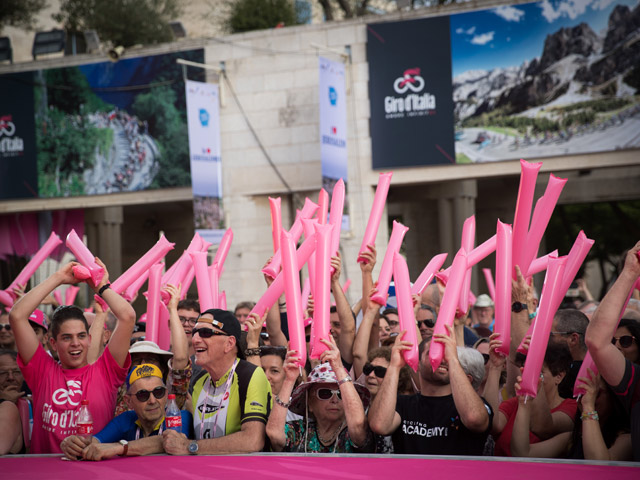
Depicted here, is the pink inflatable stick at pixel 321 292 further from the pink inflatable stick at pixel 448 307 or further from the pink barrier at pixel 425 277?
the pink barrier at pixel 425 277

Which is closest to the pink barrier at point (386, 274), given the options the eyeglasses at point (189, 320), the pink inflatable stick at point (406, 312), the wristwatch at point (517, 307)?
the pink inflatable stick at point (406, 312)

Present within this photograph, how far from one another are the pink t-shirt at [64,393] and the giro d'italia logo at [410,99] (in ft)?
51.3

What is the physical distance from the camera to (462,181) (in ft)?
68.0

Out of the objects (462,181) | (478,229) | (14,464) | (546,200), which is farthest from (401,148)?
(14,464)

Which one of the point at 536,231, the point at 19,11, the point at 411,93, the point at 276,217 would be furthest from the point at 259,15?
the point at 536,231

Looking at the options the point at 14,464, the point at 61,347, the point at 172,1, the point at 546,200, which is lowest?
the point at 14,464

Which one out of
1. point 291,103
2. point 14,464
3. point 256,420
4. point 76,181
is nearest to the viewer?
point 14,464

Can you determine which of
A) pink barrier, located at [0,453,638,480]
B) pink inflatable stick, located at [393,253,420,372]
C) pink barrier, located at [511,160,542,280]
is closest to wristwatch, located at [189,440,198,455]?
pink barrier, located at [0,453,638,480]

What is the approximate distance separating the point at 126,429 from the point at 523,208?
Answer: 8.52ft

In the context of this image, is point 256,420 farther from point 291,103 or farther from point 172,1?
point 172,1

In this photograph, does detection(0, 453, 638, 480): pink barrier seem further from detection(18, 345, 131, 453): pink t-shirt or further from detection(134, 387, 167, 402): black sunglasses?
detection(18, 345, 131, 453): pink t-shirt

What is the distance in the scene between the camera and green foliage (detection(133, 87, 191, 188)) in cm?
2172

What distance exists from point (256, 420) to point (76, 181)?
65.5 ft

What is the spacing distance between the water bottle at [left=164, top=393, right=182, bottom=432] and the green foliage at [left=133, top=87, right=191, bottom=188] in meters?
17.7
